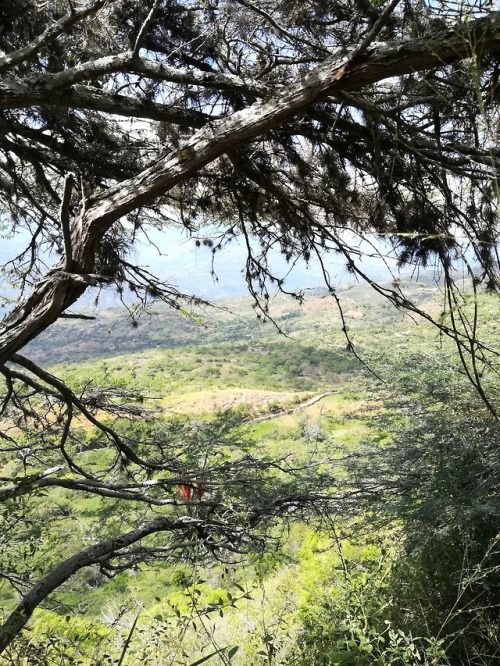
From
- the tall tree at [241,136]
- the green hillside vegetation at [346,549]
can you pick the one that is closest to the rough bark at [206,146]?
the tall tree at [241,136]

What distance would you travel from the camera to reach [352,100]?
149 cm

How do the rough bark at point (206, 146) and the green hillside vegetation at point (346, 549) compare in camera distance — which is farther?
the green hillside vegetation at point (346, 549)

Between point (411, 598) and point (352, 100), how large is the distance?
16.0 feet

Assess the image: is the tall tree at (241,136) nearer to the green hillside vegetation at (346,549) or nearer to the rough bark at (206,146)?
the rough bark at (206,146)

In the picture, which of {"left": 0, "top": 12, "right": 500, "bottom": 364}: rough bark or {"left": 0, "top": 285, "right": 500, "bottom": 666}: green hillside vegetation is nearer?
{"left": 0, "top": 12, "right": 500, "bottom": 364}: rough bark

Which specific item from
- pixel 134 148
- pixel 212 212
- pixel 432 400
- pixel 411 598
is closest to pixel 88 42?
pixel 134 148

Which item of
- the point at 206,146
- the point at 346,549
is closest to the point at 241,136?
the point at 206,146

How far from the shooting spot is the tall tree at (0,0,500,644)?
51.8 inches

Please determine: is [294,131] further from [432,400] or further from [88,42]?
[432,400]

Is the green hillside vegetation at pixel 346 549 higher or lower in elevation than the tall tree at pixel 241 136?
lower

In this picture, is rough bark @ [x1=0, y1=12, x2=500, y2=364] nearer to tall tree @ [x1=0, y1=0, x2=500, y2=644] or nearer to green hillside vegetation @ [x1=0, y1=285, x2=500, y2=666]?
tall tree @ [x1=0, y1=0, x2=500, y2=644]

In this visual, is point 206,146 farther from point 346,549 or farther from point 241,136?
point 346,549

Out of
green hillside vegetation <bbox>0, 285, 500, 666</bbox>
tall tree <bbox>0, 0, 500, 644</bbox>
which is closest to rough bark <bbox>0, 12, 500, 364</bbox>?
tall tree <bbox>0, 0, 500, 644</bbox>

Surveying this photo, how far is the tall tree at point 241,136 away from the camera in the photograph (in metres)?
1.31
